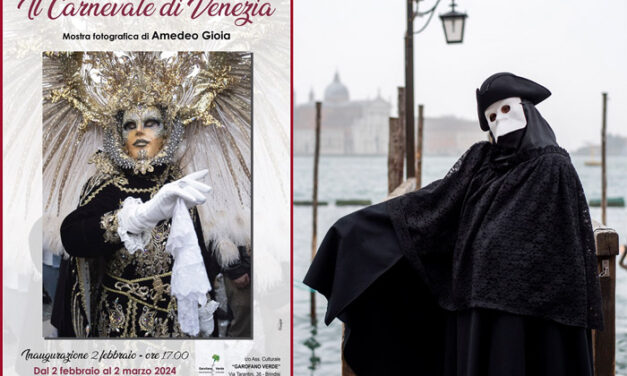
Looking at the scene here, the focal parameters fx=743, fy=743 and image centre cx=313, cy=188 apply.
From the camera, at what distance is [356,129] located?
5519 centimetres

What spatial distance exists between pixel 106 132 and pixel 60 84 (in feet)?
0.89

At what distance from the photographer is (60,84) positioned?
3.04 metres

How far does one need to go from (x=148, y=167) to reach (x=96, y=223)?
0.32 m

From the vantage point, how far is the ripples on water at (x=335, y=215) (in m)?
8.79

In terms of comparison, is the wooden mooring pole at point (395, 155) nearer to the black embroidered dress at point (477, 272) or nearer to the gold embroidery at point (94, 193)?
the gold embroidery at point (94, 193)

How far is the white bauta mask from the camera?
237cm

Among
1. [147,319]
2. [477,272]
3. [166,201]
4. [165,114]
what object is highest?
[165,114]

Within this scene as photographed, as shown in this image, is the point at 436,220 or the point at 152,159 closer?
the point at 436,220

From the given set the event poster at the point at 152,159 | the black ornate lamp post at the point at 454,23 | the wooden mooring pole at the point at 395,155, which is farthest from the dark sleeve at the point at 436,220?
the wooden mooring pole at the point at 395,155

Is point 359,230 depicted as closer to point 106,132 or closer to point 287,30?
point 287,30

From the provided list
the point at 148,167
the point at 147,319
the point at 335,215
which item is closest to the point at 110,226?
the point at 148,167

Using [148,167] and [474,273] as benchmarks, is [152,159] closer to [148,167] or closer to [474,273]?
[148,167]

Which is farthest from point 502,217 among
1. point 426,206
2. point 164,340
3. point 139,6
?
point 139,6

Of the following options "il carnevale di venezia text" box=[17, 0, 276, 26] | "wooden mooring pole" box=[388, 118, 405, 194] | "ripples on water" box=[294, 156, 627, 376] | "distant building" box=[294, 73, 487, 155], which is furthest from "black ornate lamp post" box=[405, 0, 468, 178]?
"distant building" box=[294, 73, 487, 155]
